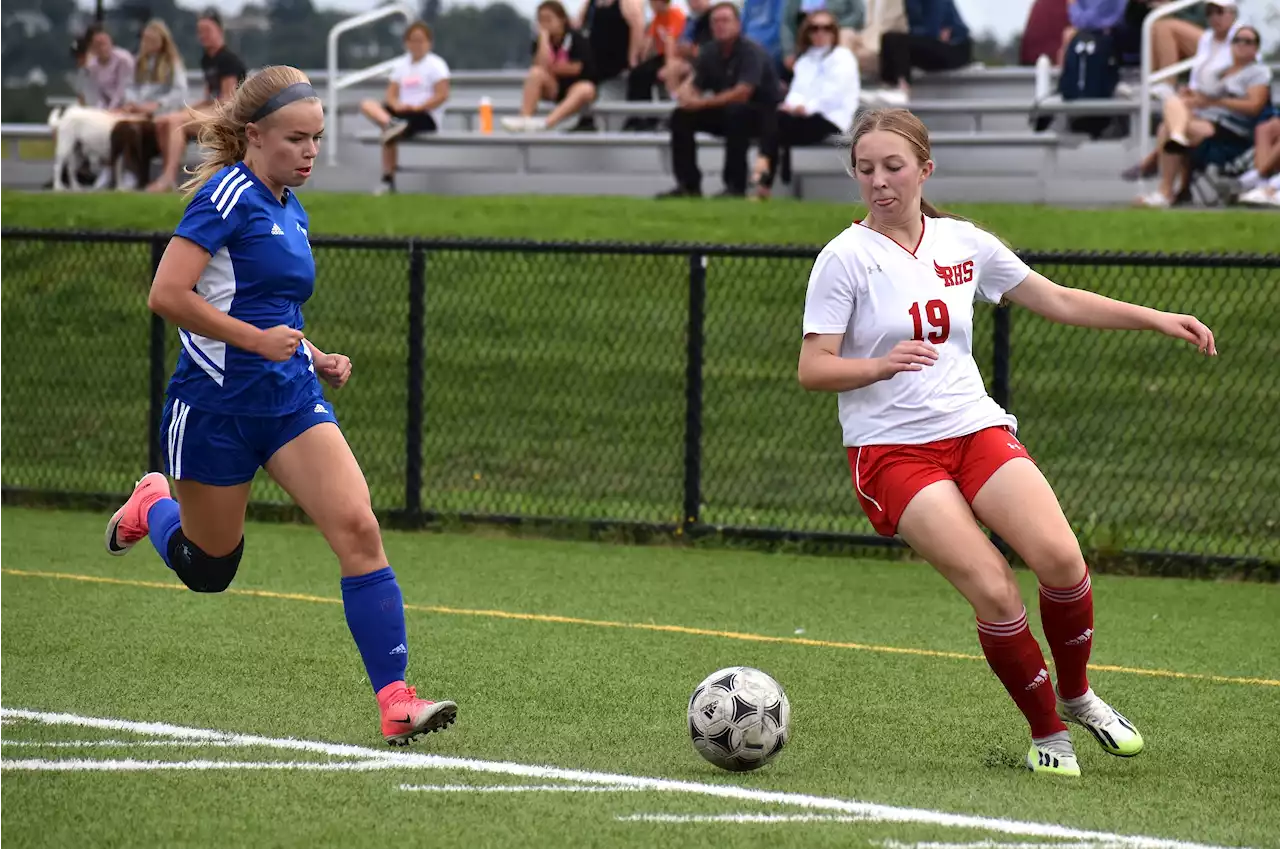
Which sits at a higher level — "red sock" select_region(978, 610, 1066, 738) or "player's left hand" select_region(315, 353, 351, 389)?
"player's left hand" select_region(315, 353, 351, 389)

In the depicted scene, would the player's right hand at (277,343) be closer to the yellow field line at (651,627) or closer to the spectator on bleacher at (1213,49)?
the yellow field line at (651,627)

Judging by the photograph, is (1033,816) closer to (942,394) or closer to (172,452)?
(942,394)

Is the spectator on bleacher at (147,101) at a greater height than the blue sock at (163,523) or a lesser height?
greater

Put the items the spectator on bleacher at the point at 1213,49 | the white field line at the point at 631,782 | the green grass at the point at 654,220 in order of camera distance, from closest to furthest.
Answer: the white field line at the point at 631,782 → the green grass at the point at 654,220 → the spectator on bleacher at the point at 1213,49

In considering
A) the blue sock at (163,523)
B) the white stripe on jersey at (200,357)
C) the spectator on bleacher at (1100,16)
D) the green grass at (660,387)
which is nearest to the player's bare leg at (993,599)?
the white stripe on jersey at (200,357)

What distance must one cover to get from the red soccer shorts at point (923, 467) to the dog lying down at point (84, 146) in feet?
54.4

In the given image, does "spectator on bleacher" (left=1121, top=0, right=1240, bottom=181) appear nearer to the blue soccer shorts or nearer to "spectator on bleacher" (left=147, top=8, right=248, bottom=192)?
"spectator on bleacher" (left=147, top=8, right=248, bottom=192)

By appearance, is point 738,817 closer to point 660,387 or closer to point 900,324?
point 900,324

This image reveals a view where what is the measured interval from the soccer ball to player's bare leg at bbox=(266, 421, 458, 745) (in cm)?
74

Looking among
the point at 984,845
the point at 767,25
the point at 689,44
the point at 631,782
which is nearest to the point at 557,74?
the point at 689,44

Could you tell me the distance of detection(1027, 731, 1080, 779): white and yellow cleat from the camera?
5648 millimetres

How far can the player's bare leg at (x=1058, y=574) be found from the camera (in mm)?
5543

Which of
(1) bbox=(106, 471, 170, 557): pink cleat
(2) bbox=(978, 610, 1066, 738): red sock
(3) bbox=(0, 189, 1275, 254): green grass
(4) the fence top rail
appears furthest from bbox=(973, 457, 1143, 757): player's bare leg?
(3) bbox=(0, 189, 1275, 254): green grass

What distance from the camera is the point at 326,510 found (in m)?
5.72
